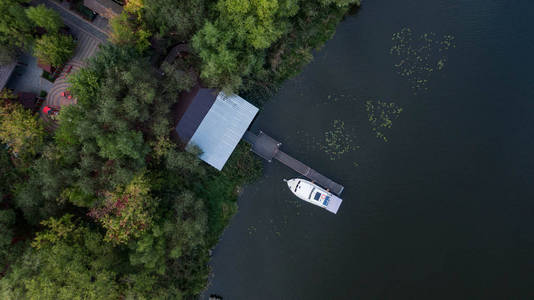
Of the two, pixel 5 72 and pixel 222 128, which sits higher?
pixel 222 128

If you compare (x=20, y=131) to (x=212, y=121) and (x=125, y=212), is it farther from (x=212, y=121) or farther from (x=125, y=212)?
(x=212, y=121)

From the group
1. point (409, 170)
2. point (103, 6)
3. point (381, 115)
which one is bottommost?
point (103, 6)

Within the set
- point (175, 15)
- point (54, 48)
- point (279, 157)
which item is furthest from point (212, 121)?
point (54, 48)

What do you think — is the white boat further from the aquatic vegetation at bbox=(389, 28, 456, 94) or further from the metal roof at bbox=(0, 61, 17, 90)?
the metal roof at bbox=(0, 61, 17, 90)

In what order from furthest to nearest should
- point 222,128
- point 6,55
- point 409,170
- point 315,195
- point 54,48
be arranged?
point 409,170, point 315,195, point 222,128, point 54,48, point 6,55

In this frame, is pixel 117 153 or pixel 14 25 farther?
pixel 14 25

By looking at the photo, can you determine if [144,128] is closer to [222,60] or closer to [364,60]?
[222,60]

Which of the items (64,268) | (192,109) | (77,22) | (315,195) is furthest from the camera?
(315,195)

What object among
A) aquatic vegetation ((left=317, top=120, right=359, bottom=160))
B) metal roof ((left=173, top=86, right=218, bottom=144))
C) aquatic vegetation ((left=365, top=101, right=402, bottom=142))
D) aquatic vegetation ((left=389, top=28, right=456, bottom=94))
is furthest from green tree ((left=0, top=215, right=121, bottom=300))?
aquatic vegetation ((left=389, top=28, right=456, bottom=94))
